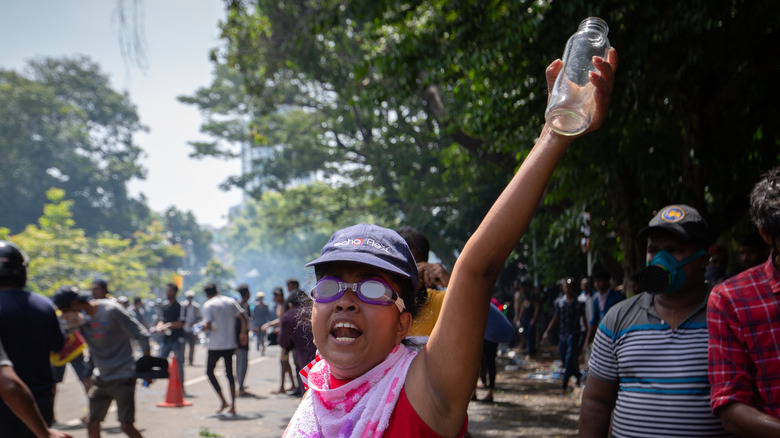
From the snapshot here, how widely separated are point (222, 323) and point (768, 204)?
31.2 feet

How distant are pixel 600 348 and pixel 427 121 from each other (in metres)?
22.2

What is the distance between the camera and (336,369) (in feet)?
6.03

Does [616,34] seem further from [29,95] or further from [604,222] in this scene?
[29,95]

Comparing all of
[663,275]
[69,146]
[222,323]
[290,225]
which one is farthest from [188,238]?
[663,275]

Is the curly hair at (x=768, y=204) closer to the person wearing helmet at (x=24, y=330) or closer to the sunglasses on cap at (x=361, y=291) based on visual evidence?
the sunglasses on cap at (x=361, y=291)

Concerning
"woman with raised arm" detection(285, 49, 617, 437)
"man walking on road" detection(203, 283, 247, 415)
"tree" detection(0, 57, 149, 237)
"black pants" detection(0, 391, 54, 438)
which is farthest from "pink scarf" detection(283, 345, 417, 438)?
"tree" detection(0, 57, 149, 237)

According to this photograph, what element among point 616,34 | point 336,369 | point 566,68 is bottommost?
point 336,369

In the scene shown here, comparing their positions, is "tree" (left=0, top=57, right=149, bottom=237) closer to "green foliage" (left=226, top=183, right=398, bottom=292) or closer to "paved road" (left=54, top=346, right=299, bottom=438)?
"green foliage" (left=226, top=183, right=398, bottom=292)

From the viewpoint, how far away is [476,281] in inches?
63.1

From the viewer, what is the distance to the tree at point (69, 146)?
55969 mm

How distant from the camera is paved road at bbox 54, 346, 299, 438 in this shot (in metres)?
9.17

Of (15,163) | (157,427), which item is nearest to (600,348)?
(157,427)

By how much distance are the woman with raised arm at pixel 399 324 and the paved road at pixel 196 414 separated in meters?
7.41

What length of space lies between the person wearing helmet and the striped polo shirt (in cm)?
297
